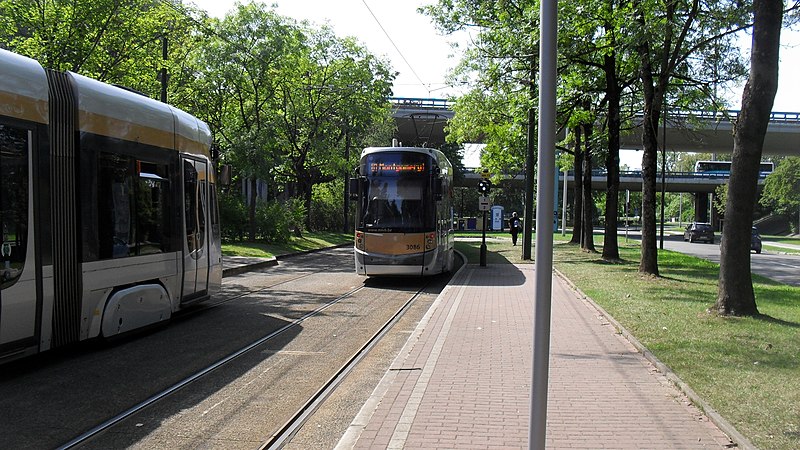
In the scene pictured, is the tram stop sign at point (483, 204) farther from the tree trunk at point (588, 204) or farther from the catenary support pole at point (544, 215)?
the catenary support pole at point (544, 215)

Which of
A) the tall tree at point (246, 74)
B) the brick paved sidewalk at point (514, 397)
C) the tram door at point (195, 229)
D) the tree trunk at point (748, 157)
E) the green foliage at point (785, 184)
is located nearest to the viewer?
the brick paved sidewalk at point (514, 397)

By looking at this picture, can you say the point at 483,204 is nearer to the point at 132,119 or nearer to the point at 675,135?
the point at 132,119

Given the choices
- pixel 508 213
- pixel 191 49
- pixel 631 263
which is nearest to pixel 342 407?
pixel 631 263

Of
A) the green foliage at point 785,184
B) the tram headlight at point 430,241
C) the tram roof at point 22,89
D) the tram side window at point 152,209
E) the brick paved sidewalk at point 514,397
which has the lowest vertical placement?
the brick paved sidewalk at point 514,397

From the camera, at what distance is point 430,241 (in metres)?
16.9

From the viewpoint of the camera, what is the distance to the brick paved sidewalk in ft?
16.6

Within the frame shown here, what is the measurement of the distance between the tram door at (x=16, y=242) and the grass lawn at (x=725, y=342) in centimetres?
684

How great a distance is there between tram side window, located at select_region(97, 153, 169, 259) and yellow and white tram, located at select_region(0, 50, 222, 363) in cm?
2

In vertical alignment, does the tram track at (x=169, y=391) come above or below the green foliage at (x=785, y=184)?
below

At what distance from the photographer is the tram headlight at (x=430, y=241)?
55.1 ft

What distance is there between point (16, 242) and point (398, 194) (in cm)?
1100

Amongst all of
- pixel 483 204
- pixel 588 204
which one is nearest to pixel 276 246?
pixel 483 204

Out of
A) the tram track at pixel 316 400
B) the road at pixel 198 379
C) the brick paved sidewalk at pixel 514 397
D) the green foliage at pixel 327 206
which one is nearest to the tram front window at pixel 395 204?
the road at pixel 198 379

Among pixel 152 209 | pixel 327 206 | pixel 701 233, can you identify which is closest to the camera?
pixel 152 209
